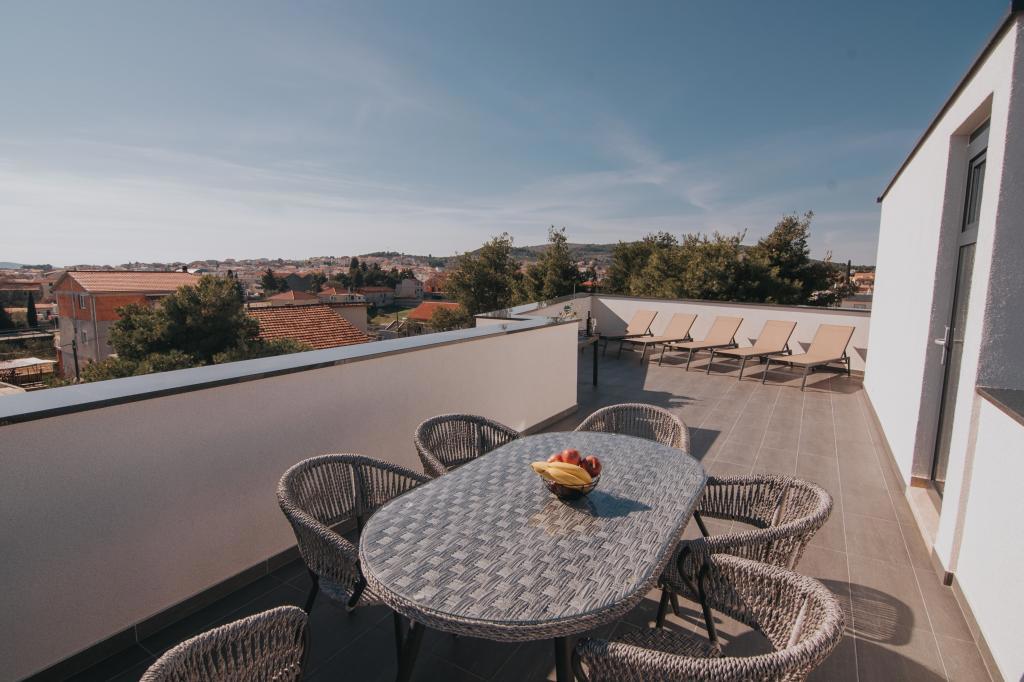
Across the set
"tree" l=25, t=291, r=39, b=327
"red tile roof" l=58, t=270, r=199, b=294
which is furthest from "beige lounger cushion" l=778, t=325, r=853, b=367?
"tree" l=25, t=291, r=39, b=327

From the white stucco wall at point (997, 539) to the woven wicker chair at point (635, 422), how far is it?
1.24 m

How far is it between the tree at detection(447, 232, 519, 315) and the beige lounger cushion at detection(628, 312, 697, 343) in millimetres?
23479

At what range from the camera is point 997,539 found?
1.78 metres

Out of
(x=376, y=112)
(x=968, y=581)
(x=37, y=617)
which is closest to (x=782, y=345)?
(x=968, y=581)

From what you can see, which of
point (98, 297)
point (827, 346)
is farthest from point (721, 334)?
point (98, 297)

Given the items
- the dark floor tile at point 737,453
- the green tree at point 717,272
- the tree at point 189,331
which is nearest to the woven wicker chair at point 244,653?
the dark floor tile at point 737,453

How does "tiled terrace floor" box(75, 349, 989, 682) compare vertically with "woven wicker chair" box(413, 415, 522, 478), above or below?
below

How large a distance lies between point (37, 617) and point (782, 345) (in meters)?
7.97

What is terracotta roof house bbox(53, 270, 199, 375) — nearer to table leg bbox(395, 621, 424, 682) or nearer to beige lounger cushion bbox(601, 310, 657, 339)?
beige lounger cushion bbox(601, 310, 657, 339)

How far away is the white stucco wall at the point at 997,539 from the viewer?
1.61 metres

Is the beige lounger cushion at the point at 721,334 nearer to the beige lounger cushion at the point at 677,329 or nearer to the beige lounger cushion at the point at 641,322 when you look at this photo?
the beige lounger cushion at the point at 677,329

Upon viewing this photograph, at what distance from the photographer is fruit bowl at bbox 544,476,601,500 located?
1614mm

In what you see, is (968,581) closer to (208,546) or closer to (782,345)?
(208,546)

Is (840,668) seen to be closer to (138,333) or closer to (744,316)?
(744,316)
